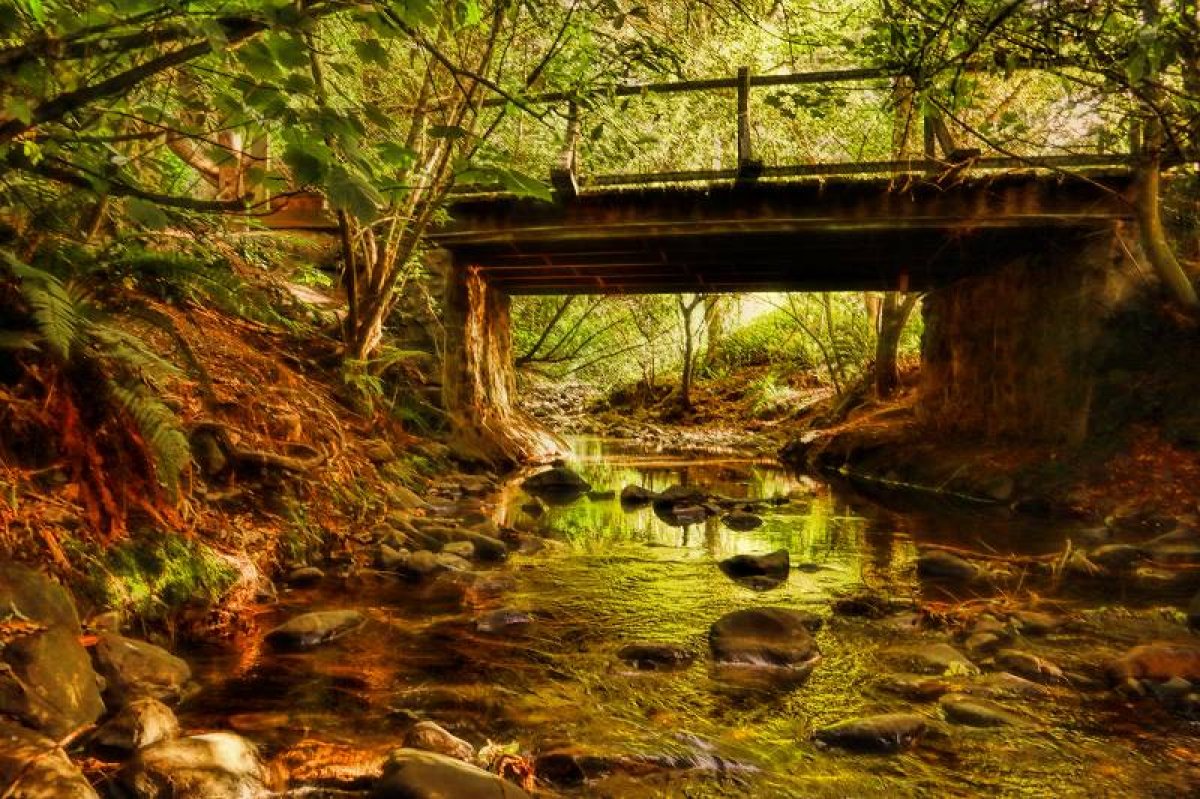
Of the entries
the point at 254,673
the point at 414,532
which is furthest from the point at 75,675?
the point at 414,532

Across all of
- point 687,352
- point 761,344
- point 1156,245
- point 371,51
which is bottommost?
point 371,51

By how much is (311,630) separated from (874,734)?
8.26ft

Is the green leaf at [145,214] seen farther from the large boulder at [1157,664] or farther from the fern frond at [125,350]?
the large boulder at [1157,664]

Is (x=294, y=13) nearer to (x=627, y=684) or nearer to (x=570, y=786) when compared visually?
(x=570, y=786)

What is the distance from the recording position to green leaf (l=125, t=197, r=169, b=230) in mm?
2375

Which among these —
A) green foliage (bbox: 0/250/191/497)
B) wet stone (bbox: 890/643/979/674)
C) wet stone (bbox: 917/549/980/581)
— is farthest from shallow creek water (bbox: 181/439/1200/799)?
green foliage (bbox: 0/250/191/497)

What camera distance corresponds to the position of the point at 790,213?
10250 mm

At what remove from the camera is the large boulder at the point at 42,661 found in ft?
8.31

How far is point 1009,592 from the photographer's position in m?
5.50

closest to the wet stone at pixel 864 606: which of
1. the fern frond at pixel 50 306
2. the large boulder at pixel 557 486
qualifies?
the fern frond at pixel 50 306

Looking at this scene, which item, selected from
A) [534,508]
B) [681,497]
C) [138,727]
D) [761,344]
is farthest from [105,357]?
[761,344]

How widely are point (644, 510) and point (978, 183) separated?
206 inches

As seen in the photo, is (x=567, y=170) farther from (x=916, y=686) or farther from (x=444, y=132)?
(x=444, y=132)

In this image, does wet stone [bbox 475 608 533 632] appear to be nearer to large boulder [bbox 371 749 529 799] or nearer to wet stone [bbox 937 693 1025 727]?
large boulder [bbox 371 749 529 799]
